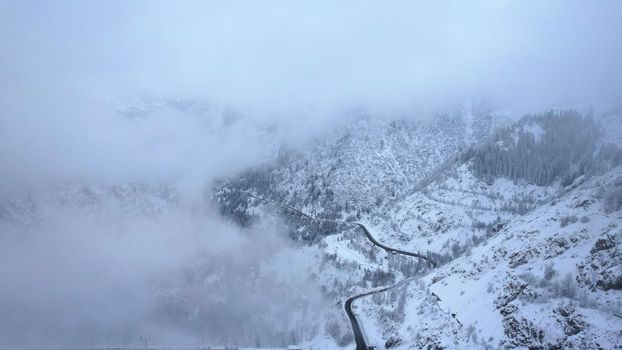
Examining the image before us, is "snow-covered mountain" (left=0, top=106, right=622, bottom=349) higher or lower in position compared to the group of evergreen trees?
lower

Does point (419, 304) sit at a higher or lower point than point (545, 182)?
lower

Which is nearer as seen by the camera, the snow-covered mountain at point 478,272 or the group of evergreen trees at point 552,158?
the snow-covered mountain at point 478,272

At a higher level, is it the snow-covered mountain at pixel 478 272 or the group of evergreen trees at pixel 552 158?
the group of evergreen trees at pixel 552 158

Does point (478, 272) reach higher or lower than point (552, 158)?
lower

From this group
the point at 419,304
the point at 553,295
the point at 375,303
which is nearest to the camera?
the point at 553,295

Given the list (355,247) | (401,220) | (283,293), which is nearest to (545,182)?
(401,220)

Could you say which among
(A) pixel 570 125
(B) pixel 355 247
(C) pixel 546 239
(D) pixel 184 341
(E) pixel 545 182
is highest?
(A) pixel 570 125

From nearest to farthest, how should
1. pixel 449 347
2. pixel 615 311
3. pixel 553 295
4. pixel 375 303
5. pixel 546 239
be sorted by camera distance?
pixel 615 311
pixel 553 295
pixel 449 347
pixel 546 239
pixel 375 303

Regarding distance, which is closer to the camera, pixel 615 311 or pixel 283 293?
pixel 615 311

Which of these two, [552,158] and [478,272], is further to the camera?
[552,158]

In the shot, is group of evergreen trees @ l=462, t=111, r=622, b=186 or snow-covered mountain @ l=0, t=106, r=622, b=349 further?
group of evergreen trees @ l=462, t=111, r=622, b=186

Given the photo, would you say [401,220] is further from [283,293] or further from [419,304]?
[419,304]
